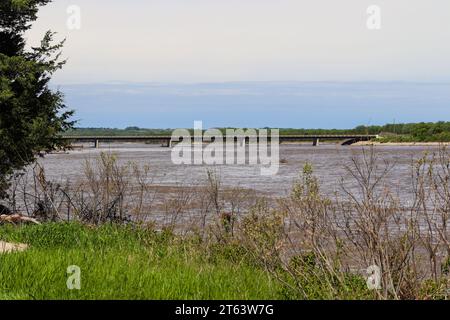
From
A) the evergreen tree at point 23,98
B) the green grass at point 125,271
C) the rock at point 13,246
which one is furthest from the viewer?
the evergreen tree at point 23,98

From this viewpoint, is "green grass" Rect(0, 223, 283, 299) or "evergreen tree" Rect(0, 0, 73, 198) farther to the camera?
"evergreen tree" Rect(0, 0, 73, 198)

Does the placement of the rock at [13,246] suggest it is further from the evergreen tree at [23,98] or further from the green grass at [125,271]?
the evergreen tree at [23,98]

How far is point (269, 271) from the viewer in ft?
33.1

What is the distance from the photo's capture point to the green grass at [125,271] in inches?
336

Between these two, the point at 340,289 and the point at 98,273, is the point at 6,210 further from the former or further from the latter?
the point at 340,289

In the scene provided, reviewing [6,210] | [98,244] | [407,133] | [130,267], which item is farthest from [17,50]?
[407,133]

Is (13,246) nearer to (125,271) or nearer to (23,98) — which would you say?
(125,271)

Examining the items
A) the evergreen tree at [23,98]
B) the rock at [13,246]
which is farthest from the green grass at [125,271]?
the evergreen tree at [23,98]

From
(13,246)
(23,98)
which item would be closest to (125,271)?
(13,246)

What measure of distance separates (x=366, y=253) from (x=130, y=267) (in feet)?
10.5

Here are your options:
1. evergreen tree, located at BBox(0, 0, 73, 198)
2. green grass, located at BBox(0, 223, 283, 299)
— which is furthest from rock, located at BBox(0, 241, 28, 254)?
evergreen tree, located at BBox(0, 0, 73, 198)

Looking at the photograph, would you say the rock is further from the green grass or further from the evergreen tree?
the evergreen tree

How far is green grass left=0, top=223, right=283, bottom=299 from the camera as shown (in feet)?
28.0

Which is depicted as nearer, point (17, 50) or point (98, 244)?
point (98, 244)
